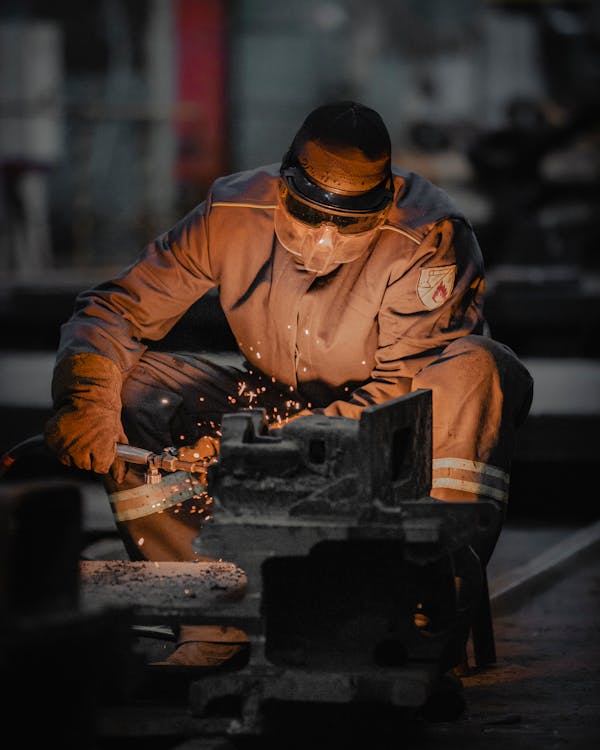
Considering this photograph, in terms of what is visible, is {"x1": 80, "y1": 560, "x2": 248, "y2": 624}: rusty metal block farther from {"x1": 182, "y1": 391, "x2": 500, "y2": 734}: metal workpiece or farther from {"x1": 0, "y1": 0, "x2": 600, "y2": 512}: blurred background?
{"x1": 0, "y1": 0, "x2": 600, "y2": 512}: blurred background

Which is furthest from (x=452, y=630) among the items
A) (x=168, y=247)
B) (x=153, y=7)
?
(x=153, y=7)

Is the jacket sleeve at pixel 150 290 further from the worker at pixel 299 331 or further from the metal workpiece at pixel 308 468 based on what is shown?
the metal workpiece at pixel 308 468

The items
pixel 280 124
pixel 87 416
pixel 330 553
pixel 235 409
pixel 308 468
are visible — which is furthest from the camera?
pixel 280 124

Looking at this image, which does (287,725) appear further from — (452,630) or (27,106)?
(27,106)

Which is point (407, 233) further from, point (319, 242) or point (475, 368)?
point (475, 368)

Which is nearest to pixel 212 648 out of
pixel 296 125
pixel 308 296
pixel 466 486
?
pixel 466 486

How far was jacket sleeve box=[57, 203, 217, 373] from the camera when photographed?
334cm

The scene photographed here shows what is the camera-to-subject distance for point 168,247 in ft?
11.3

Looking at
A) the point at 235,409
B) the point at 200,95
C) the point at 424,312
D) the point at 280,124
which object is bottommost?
the point at 280,124

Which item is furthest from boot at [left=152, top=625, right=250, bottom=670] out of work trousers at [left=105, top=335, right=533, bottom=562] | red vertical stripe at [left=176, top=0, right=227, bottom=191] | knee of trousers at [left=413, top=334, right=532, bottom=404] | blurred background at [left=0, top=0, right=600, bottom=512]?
red vertical stripe at [left=176, top=0, right=227, bottom=191]

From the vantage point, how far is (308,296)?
10.9ft

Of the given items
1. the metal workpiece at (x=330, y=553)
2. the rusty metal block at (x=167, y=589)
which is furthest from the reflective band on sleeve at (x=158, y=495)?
the metal workpiece at (x=330, y=553)

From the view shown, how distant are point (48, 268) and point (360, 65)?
5680 mm

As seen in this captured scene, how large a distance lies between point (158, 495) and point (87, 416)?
0.85 feet
